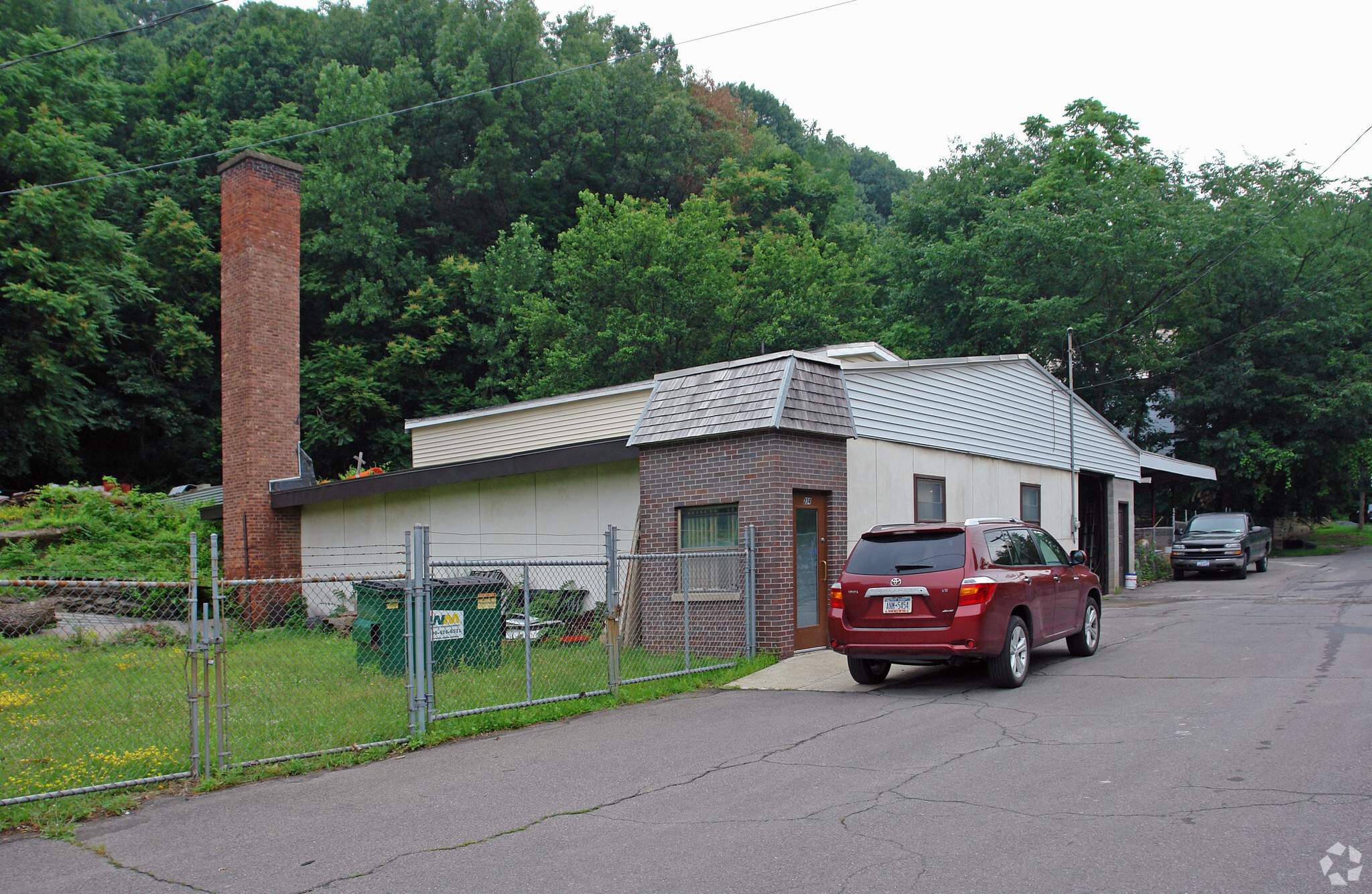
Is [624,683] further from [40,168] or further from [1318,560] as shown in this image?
[1318,560]

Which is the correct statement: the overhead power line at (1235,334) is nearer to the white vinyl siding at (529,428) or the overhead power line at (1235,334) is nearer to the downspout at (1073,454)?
the downspout at (1073,454)

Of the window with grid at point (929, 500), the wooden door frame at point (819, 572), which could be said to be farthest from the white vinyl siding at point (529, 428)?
the window with grid at point (929, 500)

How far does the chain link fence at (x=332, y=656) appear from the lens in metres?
7.47

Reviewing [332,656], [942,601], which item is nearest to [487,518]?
[332,656]

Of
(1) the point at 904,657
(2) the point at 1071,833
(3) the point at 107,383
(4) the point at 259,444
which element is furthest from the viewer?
(3) the point at 107,383

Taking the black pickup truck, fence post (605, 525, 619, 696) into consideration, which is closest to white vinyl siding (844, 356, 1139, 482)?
the black pickup truck

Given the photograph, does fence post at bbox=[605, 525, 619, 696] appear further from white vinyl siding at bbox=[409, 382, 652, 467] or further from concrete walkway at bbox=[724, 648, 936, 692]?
white vinyl siding at bbox=[409, 382, 652, 467]

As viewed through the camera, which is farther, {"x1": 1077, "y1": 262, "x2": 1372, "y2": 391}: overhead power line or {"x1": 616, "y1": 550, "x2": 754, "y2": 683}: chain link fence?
{"x1": 1077, "y1": 262, "x2": 1372, "y2": 391}: overhead power line

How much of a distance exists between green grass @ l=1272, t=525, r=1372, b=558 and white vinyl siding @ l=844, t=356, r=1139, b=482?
19081 millimetres

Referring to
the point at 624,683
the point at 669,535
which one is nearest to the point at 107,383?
the point at 669,535

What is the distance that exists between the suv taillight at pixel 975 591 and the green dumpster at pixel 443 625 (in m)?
5.13

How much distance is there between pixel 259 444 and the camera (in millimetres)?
21047

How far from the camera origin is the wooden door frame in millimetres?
12812

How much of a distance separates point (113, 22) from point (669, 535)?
42539 millimetres
